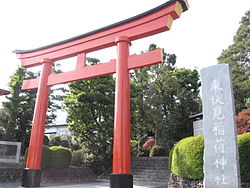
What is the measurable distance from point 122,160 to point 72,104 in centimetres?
717

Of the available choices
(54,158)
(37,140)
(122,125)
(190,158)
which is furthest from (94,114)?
(190,158)

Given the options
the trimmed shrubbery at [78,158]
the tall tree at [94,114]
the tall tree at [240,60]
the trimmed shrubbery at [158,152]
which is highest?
the tall tree at [240,60]

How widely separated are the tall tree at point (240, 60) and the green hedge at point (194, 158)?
37.6 feet

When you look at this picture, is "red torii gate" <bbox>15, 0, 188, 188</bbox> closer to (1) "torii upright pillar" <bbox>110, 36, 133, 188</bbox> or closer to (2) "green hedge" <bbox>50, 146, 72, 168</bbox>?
(1) "torii upright pillar" <bbox>110, 36, 133, 188</bbox>

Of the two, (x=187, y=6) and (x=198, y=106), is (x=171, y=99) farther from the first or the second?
(x=187, y=6)

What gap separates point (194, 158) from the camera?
6246 millimetres

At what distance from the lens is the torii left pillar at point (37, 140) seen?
816 cm

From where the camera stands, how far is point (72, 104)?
12688 mm

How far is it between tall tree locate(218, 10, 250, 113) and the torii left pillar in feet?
45.9

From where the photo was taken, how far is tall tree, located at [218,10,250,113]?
57.1ft

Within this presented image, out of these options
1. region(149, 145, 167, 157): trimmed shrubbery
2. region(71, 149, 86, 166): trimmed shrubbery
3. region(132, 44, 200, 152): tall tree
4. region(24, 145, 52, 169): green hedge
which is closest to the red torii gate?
region(24, 145, 52, 169): green hedge

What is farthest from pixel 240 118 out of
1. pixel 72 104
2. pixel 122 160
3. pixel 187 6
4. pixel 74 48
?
pixel 72 104

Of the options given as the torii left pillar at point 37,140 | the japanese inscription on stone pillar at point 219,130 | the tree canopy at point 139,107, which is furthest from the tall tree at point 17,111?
the japanese inscription on stone pillar at point 219,130

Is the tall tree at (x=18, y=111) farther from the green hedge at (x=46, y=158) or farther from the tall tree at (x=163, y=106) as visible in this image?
the tall tree at (x=163, y=106)
